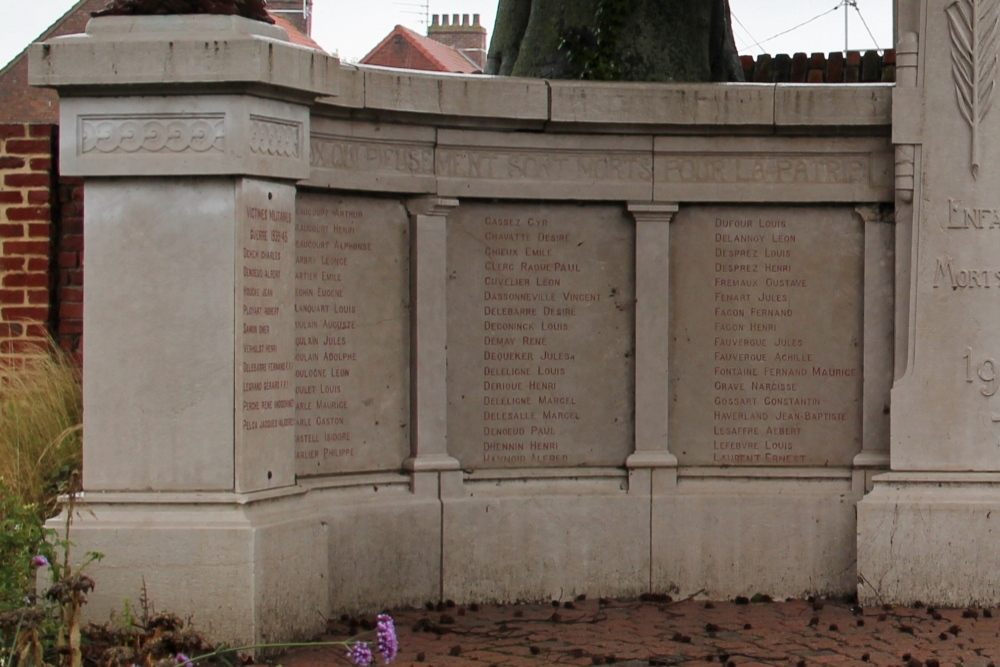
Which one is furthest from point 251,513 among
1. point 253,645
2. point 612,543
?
point 612,543

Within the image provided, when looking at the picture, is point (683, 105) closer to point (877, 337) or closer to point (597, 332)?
point (597, 332)

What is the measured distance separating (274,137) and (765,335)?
9.45 feet

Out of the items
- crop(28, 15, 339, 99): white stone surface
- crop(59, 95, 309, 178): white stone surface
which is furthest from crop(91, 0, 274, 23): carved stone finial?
crop(59, 95, 309, 178): white stone surface

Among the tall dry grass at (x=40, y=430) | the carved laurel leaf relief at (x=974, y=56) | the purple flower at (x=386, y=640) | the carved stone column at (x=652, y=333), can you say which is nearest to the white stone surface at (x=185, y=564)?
the tall dry grass at (x=40, y=430)

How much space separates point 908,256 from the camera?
772 centimetres

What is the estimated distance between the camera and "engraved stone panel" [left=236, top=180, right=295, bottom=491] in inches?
249

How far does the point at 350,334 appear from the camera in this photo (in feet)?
24.7

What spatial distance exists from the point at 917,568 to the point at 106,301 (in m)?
3.99

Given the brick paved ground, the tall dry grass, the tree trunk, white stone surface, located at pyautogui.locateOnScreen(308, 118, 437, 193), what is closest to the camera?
the brick paved ground

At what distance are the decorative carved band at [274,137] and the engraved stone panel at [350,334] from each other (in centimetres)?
71

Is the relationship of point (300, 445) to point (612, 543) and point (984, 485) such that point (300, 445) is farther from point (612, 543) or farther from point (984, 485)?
point (984, 485)

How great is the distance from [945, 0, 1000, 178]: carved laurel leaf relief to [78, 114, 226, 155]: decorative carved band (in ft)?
11.8

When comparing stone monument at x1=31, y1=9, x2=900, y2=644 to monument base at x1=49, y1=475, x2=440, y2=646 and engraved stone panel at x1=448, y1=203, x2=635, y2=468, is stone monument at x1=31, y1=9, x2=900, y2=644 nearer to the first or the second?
engraved stone panel at x1=448, y1=203, x2=635, y2=468

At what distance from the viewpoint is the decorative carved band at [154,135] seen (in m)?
6.30
